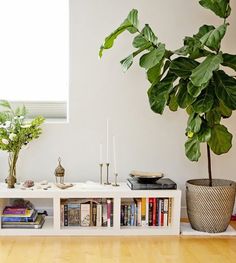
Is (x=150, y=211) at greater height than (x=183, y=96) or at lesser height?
lesser

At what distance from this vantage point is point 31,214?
3.59 meters

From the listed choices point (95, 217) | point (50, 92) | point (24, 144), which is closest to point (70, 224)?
point (95, 217)

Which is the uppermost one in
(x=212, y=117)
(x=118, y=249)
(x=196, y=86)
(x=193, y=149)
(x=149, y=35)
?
(x=149, y=35)

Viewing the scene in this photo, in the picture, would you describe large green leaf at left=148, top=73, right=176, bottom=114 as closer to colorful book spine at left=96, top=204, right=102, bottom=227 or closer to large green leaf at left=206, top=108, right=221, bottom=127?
large green leaf at left=206, top=108, right=221, bottom=127

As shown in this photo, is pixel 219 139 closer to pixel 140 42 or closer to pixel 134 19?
pixel 140 42

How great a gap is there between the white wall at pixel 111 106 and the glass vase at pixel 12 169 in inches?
7.9

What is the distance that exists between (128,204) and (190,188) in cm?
50

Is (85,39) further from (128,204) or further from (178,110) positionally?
(128,204)

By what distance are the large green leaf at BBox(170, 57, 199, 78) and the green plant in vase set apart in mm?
1197

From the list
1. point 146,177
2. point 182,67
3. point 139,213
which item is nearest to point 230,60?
point 182,67

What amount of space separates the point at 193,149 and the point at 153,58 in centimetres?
74

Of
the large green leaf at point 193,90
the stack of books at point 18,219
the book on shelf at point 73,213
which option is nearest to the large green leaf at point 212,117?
the large green leaf at point 193,90

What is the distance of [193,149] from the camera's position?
3.49m

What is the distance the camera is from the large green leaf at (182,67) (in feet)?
10.9
